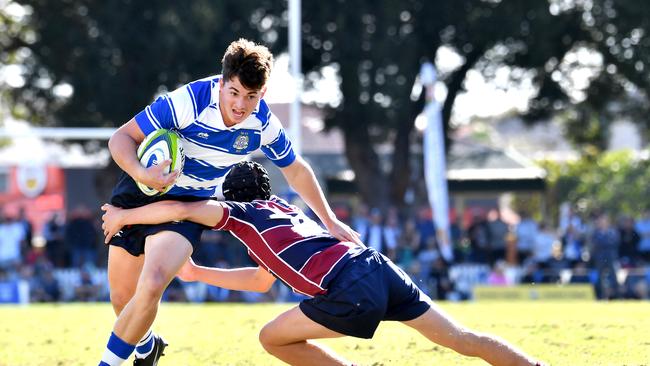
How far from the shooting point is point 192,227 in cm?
580

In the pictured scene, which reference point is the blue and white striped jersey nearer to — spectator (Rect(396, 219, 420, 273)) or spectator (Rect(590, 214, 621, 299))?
spectator (Rect(396, 219, 420, 273))

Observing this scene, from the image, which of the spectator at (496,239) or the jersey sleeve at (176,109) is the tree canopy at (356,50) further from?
the jersey sleeve at (176,109)

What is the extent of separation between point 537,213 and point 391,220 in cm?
A: 2632

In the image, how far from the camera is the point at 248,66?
18.3ft

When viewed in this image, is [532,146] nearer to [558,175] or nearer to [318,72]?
[558,175]

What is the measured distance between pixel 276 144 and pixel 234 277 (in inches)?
32.4

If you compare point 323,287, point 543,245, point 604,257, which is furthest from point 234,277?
point 543,245

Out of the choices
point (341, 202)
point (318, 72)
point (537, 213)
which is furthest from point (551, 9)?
point (537, 213)

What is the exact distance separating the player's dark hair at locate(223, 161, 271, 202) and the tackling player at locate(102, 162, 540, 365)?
4 centimetres

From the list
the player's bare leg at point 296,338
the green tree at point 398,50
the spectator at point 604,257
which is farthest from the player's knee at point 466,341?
the green tree at point 398,50

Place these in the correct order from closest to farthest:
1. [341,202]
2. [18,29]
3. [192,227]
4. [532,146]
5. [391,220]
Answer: [192,227]
[391,220]
[18,29]
[341,202]
[532,146]

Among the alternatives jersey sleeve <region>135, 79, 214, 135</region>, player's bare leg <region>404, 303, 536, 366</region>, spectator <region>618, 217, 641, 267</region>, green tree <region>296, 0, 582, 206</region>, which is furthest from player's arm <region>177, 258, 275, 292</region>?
green tree <region>296, 0, 582, 206</region>

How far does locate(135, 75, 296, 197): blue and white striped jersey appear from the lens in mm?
5754

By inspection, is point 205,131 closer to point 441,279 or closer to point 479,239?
point 441,279
